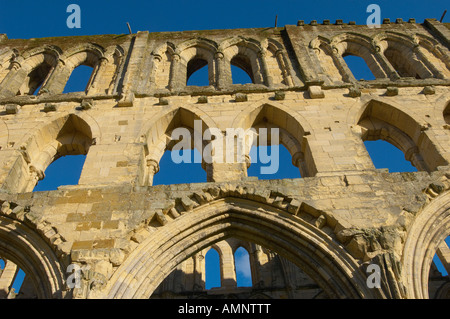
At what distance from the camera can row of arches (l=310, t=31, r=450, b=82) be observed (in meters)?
11.4

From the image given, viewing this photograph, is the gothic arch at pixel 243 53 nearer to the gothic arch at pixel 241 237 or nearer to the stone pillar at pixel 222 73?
the stone pillar at pixel 222 73

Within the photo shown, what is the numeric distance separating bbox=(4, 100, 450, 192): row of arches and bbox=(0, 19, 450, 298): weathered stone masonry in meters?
0.04

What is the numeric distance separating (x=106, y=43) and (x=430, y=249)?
11478 millimetres

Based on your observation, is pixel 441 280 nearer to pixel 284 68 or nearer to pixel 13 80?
pixel 284 68

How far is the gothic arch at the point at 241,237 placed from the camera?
6043mm

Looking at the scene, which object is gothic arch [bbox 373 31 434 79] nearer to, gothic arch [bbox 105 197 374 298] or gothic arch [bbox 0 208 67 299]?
gothic arch [bbox 105 197 374 298]

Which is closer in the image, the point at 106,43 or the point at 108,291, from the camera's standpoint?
the point at 108,291

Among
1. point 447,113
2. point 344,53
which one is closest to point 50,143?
point 344,53

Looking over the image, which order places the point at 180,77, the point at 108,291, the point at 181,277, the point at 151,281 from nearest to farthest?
the point at 108,291 < the point at 151,281 < the point at 180,77 < the point at 181,277

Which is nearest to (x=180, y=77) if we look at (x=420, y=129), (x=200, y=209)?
(x=200, y=209)

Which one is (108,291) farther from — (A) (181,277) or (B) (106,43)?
(B) (106,43)

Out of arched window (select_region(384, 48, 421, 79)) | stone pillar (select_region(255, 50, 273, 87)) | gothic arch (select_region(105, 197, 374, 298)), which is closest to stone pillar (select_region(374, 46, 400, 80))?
arched window (select_region(384, 48, 421, 79))

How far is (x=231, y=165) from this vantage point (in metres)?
8.24
